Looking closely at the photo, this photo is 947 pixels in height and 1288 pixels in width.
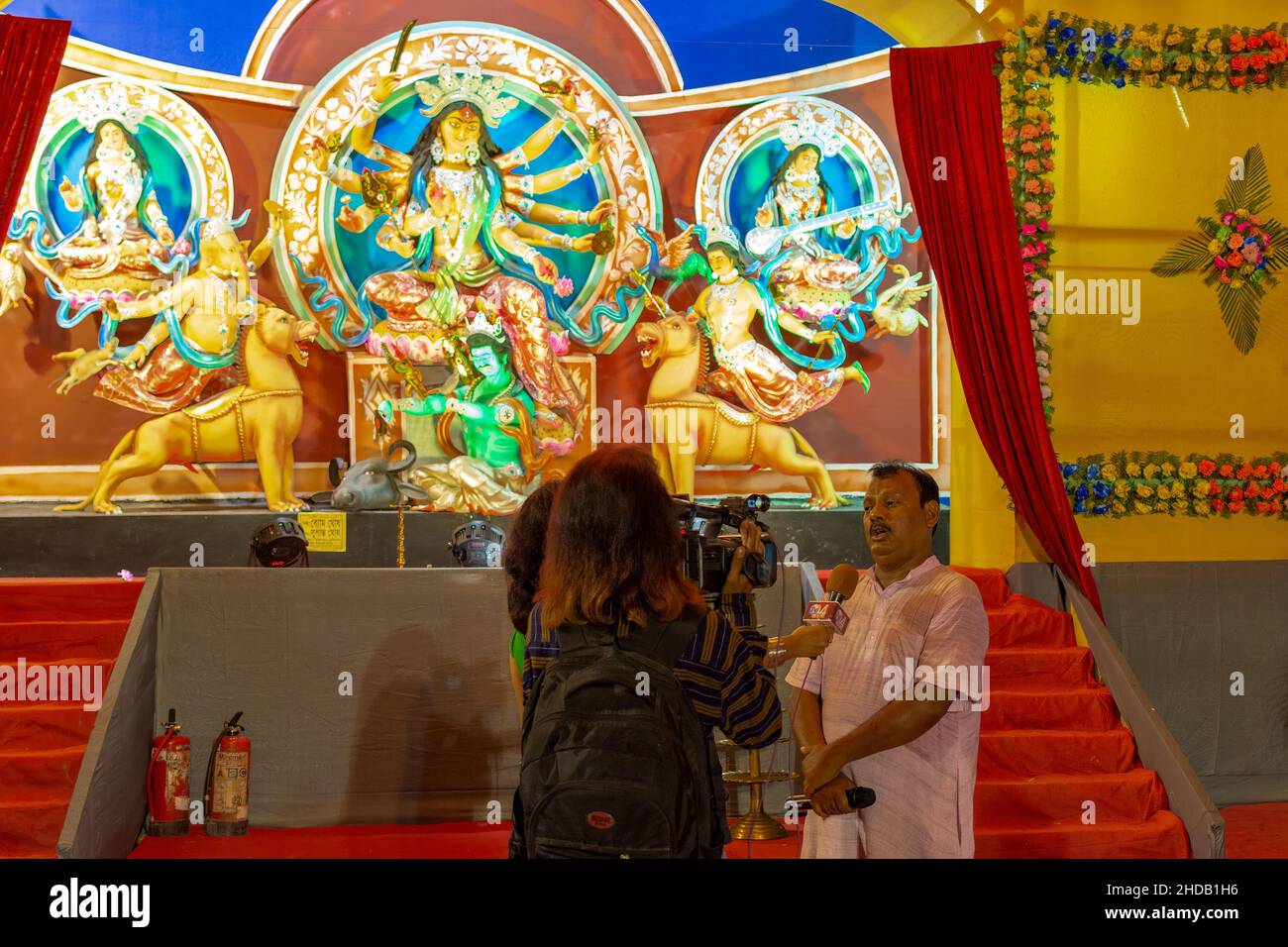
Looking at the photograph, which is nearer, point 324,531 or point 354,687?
point 354,687

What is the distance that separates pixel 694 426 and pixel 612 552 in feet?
18.0

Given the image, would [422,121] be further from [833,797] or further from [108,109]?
[833,797]

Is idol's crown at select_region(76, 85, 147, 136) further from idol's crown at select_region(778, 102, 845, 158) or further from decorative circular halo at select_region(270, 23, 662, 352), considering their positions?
idol's crown at select_region(778, 102, 845, 158)

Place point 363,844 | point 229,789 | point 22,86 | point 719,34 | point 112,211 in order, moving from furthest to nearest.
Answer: point 719,34
point 112,211
point 22,86
point 229,789
point 363,844

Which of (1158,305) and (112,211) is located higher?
(112,211)

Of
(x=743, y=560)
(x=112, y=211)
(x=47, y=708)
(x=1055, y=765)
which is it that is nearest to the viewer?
(x=743, y=560)

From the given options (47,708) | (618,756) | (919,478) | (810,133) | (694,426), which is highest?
(810,133)

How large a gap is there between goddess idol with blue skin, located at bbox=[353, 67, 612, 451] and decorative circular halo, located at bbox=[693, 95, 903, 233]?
66 cm

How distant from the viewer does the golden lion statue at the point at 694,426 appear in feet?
25.8

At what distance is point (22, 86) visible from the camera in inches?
240

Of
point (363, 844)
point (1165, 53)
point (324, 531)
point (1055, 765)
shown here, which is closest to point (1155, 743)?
point (1055, 765)

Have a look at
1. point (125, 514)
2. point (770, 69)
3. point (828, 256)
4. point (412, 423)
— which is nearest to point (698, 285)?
point (828, 256)

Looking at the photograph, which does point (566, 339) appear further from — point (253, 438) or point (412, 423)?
point (253, 438)

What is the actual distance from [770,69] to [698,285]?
135 cm
